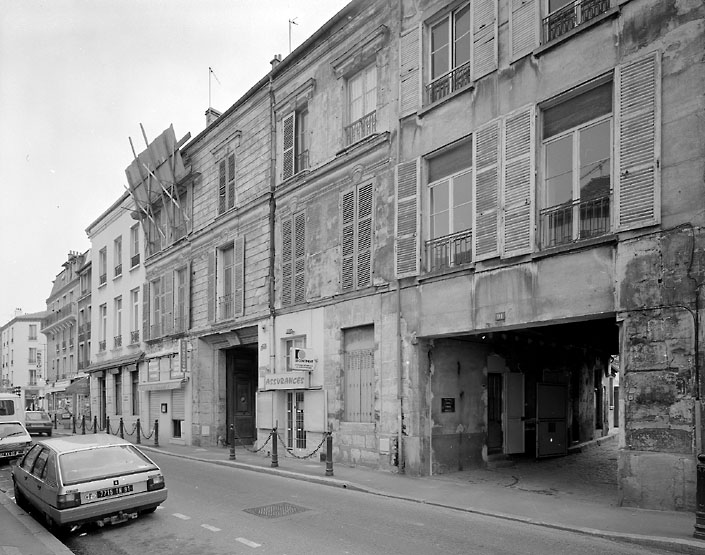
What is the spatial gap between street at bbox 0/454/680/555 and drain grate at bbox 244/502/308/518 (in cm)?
2

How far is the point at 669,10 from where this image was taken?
957 centimetres

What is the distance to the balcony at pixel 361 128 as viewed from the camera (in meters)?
16.0

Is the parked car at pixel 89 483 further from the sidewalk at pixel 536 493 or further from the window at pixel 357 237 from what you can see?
the window at pixel 357 237

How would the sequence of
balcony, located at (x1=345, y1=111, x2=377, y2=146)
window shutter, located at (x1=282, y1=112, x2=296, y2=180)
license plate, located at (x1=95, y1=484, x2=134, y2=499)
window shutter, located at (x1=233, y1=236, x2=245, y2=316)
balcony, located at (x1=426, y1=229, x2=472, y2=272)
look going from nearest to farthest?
license plate, located at (x1=95, y1=484, x2=134, y2=499) → balcony, located at (x1=426, y1=229, x2=472, y2=272) → balcony, located at (x1=345, y1=111, x2=377, y2=146) → window shutter, located at (x1=282, y1=112, x2=296, y2=180) → window shutter, located at (x1=233, y1=236, x2=245, y2=316)

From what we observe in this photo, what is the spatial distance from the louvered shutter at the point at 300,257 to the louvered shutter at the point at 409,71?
4.95 meters

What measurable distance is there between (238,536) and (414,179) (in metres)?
8.54

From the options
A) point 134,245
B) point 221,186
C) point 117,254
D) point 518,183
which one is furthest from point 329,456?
point 117,254

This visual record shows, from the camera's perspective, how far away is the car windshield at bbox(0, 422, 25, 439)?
1831 cm

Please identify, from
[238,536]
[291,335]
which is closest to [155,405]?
[291,335]

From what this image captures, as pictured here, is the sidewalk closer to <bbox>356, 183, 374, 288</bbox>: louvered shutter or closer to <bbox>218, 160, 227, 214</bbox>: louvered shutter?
<bbox>356, 183, 374, 288</bbox>: louvered shutter

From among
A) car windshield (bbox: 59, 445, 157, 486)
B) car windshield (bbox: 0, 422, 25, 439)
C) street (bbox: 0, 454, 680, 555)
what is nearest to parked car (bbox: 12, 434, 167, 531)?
car windshield (bbox: 59, 445, 157, 486)

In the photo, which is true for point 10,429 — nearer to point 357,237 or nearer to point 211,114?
point 357,237

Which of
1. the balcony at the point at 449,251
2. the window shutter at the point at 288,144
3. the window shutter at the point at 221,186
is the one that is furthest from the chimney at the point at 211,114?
the balcony at the point at 449,251

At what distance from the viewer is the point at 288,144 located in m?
19.2
